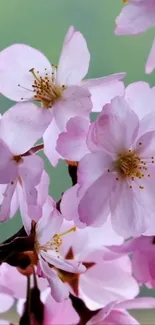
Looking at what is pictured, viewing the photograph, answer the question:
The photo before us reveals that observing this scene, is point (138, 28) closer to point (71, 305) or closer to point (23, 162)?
point (23, 162)

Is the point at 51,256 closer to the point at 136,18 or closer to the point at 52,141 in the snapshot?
the point at 52,141

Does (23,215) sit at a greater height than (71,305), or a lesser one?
greater

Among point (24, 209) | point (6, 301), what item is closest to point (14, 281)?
point (6, 301)

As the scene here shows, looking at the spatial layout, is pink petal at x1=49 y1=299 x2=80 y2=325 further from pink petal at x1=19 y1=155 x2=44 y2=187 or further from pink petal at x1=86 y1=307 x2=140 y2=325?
pink petal at x1=19 y1=155 x2=44 y2=187

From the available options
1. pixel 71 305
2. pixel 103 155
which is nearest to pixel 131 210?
pixel 103 155

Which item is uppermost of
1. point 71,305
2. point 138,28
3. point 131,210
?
point 138,28

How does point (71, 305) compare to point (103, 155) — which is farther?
point (71, 305)

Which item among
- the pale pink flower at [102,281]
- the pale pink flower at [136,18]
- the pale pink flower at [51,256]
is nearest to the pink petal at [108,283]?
the pale pink flower at [102,281]
